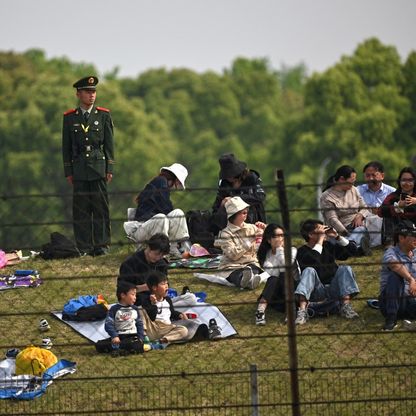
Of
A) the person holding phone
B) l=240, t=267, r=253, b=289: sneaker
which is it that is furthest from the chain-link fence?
the person holding phone

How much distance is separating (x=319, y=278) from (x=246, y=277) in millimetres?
1099

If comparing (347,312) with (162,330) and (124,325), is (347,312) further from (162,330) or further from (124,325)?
(124,325)

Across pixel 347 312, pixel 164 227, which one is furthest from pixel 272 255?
pixel 164 227

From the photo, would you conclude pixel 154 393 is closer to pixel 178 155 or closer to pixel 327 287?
pixel 327 287

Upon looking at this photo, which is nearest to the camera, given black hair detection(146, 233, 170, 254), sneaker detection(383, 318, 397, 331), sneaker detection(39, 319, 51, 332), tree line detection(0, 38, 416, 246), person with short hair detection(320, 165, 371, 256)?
black hair detection(146, 233, 170, 254)

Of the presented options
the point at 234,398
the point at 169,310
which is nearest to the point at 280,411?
the point at 234,398

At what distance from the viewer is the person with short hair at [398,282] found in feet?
46.6

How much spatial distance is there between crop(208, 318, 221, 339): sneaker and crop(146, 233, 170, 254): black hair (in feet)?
2.62

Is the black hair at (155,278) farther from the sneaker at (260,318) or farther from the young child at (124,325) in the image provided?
the sneaker at (260,318)

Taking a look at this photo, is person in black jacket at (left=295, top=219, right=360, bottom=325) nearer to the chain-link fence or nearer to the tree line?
the chain-link fence

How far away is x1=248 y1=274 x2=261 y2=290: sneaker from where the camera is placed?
15923 millimetres

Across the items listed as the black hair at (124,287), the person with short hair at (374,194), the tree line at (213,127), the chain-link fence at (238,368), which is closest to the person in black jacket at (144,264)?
the black hair at (124,287)

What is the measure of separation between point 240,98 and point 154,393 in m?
69.0

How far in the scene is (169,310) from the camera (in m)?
14.6
